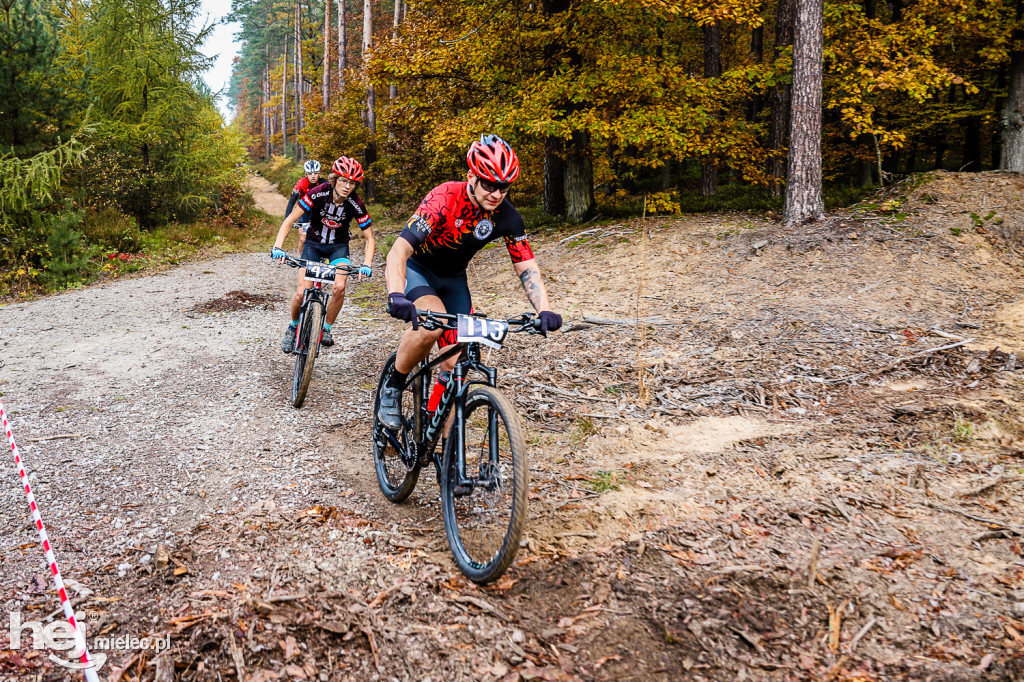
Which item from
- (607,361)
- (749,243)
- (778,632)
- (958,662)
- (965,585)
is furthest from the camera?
(749,243)

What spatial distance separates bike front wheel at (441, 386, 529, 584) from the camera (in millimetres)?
3301

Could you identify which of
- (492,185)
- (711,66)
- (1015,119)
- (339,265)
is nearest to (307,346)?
(339,265)

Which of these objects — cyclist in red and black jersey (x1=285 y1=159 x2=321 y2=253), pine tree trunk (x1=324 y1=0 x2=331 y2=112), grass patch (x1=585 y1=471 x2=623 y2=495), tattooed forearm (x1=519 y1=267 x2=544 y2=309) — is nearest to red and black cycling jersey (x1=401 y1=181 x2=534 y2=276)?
tattooed forearm (x1=519 y1=267 x2=544 y2=309)

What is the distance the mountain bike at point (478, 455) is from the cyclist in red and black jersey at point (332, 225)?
3698 mm

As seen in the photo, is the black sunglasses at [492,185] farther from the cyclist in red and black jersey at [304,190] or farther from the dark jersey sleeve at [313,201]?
the cyclist in red and black jersey at [304,190]

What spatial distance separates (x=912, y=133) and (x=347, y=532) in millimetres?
19599

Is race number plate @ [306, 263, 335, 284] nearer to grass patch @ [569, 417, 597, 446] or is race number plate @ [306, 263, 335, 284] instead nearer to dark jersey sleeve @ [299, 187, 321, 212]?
dark jersey sleeve @ [299, 187, 321, 212]

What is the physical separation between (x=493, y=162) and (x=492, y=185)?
161mm

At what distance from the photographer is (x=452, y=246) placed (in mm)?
4348

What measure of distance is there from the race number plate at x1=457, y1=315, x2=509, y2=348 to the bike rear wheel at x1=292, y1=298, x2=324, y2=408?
3531mm

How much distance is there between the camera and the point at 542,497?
4.59 m

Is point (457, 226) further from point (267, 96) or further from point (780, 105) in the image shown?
point (267, 96)

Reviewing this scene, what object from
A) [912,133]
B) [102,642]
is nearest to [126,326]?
[102,642]

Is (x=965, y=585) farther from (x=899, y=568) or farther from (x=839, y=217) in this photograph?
(x=839, y=217)
